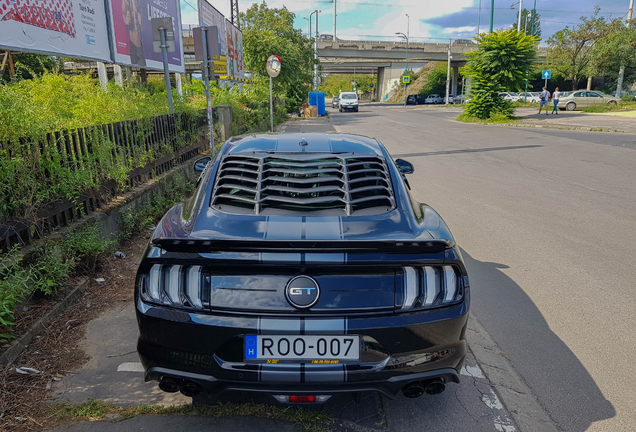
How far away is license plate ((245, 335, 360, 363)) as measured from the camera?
7.28 ft

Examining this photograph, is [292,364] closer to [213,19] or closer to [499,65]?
[499,65]

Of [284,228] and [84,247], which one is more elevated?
[284,228]

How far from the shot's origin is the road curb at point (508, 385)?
263cm

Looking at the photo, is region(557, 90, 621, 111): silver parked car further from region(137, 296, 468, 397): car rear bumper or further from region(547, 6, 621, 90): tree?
region(137, 296, 468, 397): car rear bumper

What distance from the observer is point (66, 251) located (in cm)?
425

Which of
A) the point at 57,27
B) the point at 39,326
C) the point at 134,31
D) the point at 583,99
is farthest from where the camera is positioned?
the point at 583,99

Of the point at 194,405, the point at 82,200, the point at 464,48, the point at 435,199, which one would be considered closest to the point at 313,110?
the point at 435,199

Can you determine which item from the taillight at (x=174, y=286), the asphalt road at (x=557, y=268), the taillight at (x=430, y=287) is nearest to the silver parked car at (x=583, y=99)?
the asphalt road at (x=557, y=268)

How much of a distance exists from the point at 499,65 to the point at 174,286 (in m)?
26.6

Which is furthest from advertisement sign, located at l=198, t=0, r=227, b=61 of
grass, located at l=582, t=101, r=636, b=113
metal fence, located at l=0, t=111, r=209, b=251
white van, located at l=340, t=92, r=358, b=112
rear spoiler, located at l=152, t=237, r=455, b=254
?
grass, located at l=582, t=101, r=636, b=113

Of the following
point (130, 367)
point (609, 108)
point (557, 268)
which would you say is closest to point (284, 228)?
point (130, 367)

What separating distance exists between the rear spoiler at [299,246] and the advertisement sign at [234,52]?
27011 mm

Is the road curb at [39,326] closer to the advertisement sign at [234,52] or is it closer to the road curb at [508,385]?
the road curb at [508,385]

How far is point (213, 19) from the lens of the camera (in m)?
27.2
